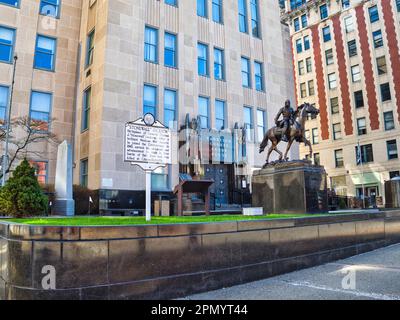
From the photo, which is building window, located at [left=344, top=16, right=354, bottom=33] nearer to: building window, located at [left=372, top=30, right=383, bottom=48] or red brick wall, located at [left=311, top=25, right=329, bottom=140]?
building window, located at [left=372, top=30, right=383, bottom=48]

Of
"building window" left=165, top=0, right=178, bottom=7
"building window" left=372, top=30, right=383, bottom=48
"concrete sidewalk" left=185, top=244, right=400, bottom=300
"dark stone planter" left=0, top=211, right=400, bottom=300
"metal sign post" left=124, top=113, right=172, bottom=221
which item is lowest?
"concrete sidewalk" left=185, top=244, right=400, bottom=300

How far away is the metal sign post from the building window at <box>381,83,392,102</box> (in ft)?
151

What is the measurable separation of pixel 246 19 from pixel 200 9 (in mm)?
4943

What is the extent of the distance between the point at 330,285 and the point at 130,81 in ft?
62.1

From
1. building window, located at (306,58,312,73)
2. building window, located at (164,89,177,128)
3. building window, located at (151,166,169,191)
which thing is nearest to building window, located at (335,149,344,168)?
building window, located at (306,58,312,73)

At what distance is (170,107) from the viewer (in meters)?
24.2

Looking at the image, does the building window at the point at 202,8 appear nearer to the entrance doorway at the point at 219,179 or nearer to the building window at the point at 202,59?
the building window at the point at 202,59

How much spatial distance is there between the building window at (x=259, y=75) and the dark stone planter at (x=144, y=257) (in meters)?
23.9

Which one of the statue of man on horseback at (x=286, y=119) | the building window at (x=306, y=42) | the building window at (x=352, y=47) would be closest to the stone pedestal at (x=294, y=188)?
the statue of man on horseback at (x=286, y=119)

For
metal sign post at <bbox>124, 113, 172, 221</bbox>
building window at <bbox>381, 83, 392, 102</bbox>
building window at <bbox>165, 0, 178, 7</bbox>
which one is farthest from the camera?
building window at <bbox>381, 83, 392, 102</bbox>

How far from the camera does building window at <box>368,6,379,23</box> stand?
4717 cm

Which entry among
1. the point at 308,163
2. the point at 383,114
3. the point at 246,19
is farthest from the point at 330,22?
the point at 308,163
